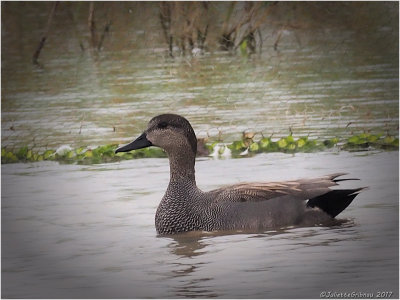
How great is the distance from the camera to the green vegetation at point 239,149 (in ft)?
36.5

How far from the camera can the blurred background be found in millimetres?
12523

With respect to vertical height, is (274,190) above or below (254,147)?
below

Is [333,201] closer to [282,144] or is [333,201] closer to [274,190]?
[274,190]

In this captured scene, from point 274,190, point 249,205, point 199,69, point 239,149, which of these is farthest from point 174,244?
point 199,69

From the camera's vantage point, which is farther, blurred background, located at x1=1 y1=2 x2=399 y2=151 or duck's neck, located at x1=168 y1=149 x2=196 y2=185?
blurred background, located at x1=1 y1=2 x2=399 y2=151

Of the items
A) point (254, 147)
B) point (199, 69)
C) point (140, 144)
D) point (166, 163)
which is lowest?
point (166, 163)

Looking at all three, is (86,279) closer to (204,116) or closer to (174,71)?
(204,116)

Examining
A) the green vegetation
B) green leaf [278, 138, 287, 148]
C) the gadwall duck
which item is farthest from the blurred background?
the gadwall duck

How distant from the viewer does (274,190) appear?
842 centimetres

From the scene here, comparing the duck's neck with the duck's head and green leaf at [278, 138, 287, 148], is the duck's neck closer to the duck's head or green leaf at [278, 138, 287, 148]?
the duck's head

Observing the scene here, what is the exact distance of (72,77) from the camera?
1587 centimetres

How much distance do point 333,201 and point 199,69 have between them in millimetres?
7490

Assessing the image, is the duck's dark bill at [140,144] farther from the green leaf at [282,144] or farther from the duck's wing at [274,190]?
the green leaf at [282,144]

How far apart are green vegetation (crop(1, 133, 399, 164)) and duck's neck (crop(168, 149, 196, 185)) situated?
8.00 ft
